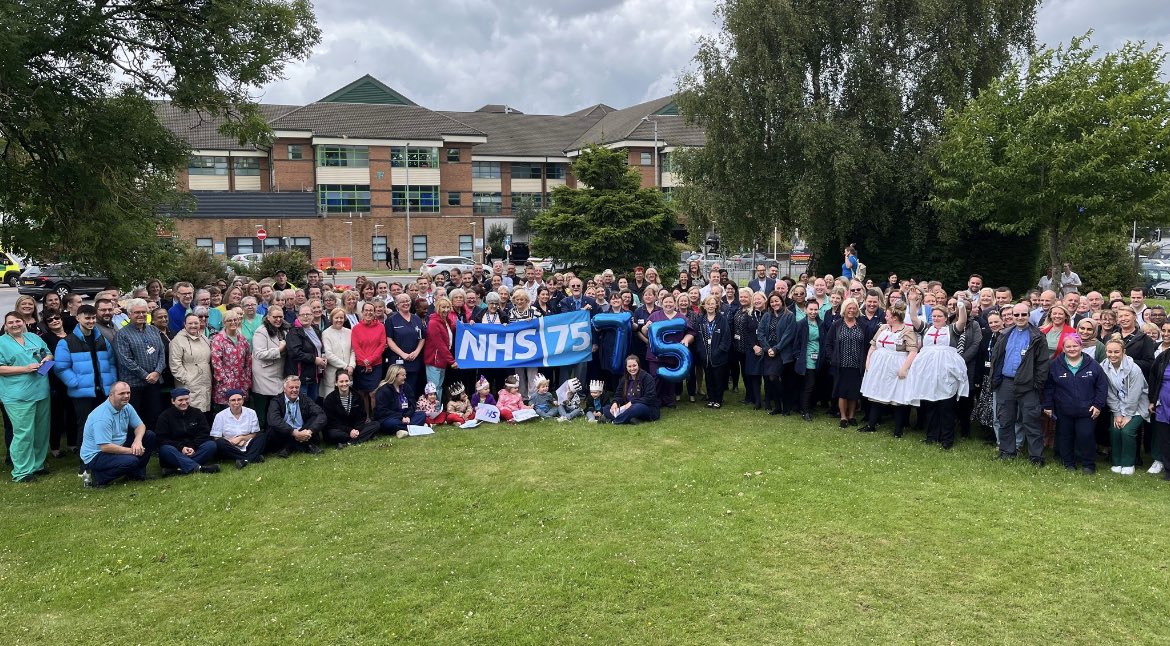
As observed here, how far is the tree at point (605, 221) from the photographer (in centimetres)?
2362

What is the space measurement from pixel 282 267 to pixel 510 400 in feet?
69.5

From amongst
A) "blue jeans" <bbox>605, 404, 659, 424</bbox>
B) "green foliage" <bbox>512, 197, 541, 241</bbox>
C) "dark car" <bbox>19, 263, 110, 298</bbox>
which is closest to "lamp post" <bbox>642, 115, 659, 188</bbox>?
"green foliage" <bbox>512, 197, 541, 241</bbox>

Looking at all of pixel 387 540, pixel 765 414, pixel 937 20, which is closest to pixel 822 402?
pixel 765 414

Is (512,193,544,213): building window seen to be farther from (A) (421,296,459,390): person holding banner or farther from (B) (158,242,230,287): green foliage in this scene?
(A) (421,296,459,390): person holding banner

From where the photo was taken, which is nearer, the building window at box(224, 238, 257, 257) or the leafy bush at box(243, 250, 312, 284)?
the leafy bush at box(243, 250, 312, 284)

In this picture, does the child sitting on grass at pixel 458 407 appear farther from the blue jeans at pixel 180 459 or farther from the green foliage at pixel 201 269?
the green foliage at pixel 201 269

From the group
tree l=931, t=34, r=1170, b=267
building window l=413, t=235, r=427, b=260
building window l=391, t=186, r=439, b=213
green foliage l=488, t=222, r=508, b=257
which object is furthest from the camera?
green foliage l=488, t=222, r=508, b=257

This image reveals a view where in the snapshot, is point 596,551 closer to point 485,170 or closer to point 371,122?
point 371,122

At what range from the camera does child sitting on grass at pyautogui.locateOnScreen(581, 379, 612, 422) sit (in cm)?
1180

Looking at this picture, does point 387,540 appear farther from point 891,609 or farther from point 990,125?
point 990,125

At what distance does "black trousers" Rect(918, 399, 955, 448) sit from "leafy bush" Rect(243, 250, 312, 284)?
81.9 ft

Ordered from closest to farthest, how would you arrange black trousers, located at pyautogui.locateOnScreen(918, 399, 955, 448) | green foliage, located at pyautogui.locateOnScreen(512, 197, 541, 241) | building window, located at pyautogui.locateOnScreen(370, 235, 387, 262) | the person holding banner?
black trousers, located at pyautogui.locateOnScreen(918, 399, 955, 448)
the person holding banner
building window, located at pyautogui.locateOnScreen(370, 235, 387, 262)
green foliage, located at pyautogui.locateOnScreen(512, 197, 541, 241)

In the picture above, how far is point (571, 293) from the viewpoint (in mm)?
13719

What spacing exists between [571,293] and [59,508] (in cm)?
798
